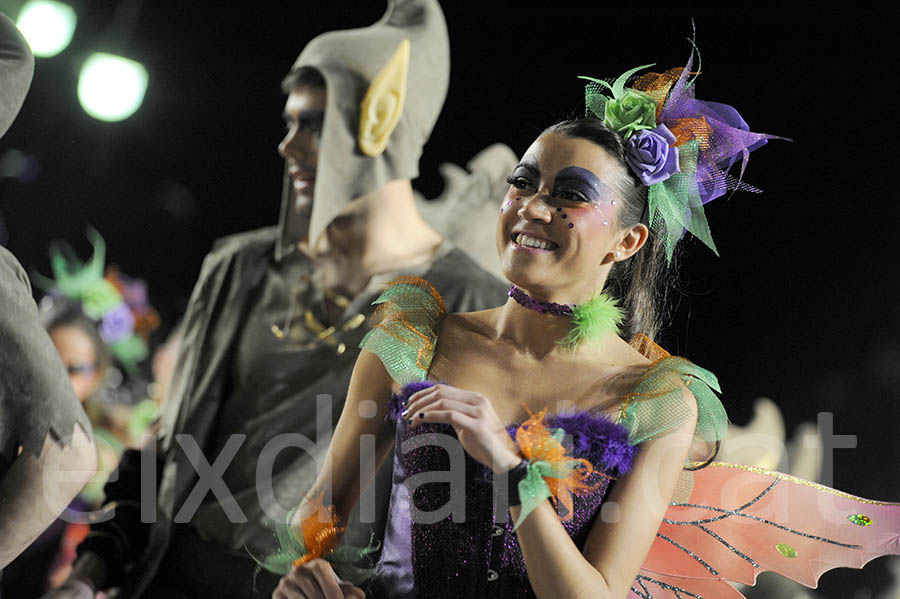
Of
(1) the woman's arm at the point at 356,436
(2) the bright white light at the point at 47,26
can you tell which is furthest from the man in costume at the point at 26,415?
(2) the bright white light at the point at 47,26

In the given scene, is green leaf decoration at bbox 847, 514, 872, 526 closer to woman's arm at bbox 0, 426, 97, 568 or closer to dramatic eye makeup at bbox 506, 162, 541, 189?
dramatic eye makeup at bbox 506, 162, 541, 189

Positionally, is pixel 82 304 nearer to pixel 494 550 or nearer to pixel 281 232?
pixel 281 232

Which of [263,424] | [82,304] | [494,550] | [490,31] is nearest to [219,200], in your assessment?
[82,304]

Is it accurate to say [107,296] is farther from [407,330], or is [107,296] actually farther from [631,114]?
[631,114]

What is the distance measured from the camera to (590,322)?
136 cm

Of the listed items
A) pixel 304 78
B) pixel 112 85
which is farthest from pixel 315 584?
pixel 112 85

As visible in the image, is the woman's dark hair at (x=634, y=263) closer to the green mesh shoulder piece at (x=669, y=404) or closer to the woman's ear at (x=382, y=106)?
the green mesh shoulder piece at (x=669, y=404)

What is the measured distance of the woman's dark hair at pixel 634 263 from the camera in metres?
1.40

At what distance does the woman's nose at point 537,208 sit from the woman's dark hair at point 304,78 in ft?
5.50

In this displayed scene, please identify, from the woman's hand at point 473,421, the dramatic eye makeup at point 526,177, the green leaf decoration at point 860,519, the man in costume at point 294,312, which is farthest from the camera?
the man in costume at point 294,312

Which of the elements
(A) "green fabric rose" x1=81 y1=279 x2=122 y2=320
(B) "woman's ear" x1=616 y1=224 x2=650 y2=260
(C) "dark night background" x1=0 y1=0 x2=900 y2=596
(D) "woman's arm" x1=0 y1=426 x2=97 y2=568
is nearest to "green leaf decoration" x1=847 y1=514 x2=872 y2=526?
(B) "woman's ear" x1=616 y1=224 x2=650 y2=260

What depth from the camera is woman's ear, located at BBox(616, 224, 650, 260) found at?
1.42 m

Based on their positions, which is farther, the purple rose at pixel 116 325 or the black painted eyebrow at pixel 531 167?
the purple rose at pixel 116 325

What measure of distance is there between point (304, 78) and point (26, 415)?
152 cm
